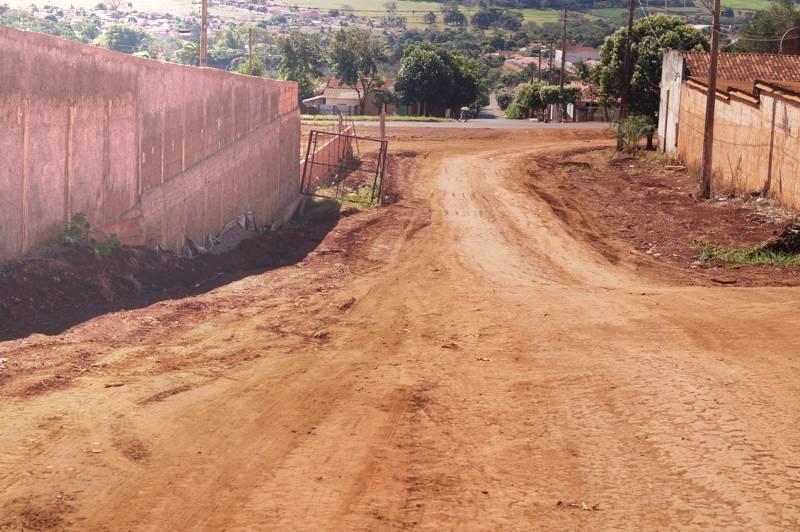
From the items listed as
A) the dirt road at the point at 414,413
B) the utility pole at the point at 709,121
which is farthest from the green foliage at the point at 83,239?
the utility pole at the point at 709,121

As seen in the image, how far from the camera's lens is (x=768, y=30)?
77.7m

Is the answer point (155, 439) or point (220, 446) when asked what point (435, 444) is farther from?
point (155, 439)

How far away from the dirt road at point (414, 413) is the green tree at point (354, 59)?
2926 inches

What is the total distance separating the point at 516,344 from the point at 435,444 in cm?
364

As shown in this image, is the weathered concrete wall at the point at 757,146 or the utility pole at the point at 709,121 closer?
the weathered concrete wall at the point at 757,146

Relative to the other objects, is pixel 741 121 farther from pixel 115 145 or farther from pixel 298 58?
pixel 298 58

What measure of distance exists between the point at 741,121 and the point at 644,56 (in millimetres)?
21124

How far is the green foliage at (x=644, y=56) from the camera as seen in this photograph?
47906 mm

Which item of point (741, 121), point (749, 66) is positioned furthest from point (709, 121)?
point (749, 66)

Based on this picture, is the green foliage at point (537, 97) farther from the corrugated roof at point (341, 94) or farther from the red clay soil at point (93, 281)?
the red clay soil at point (93, 281)

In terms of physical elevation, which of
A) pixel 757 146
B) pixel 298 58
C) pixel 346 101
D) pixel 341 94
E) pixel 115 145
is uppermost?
pixel 298 58

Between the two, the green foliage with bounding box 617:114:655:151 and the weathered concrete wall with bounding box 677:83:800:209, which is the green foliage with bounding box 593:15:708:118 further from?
the weathered concrete wall with bounding box 677:83:800:209

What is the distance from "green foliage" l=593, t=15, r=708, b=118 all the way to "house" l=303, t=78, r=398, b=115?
34795 millimetres

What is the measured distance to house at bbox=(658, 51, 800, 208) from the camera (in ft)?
78.7
